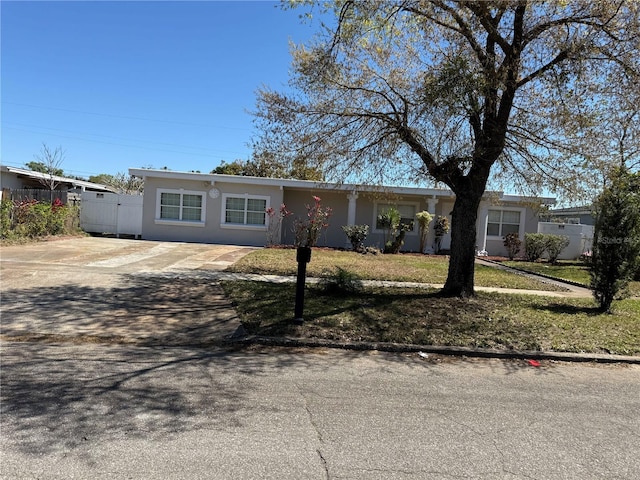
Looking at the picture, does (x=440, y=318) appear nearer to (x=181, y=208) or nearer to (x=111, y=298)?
(x=111, y=298)

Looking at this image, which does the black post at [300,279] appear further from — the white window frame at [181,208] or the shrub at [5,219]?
the white window frame at [181,208]

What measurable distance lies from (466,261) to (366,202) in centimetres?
1201

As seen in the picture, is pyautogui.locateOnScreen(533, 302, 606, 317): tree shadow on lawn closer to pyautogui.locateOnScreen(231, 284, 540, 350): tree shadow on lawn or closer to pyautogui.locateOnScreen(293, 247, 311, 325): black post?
pyautogui.locateOnScreen(231, 284, 540, 350): tree shadow on lawn

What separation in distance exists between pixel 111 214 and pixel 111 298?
1416 cm

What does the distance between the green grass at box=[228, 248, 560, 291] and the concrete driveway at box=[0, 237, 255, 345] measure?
4.33 feet

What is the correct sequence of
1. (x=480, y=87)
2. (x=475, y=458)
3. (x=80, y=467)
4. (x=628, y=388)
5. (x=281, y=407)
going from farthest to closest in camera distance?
(x=480, y=87)
(x=628, y=388)
(x=281, y=407)
(x=475, y=458)
(x=80, y=467)

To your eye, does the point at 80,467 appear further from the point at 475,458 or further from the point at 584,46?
the point at 584,46

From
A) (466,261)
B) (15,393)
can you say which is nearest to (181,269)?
(466,261)

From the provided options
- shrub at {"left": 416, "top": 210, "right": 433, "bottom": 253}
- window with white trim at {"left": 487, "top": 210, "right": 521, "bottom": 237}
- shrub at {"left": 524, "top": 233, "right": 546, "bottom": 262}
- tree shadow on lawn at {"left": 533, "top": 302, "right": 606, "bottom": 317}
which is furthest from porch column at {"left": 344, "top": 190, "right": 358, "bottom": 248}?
tree shadow on lawn at {"left": 533, "top": 302, "right": 606, "bottom": 317}

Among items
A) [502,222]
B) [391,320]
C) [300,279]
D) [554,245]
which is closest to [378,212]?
[502,222]

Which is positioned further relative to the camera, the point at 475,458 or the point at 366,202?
the point at 366,202

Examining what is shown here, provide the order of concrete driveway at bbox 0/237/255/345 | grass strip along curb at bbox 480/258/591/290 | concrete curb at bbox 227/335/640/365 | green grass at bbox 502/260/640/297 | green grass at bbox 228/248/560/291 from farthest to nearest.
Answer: green grass at bbox 502/260/640/297 → grass strip along curb at bbox 480/258/591/290 → green grass at bbox 228/248/560/291 → concrete driveway at bbox 0/237/255/345 → concrete curb at bbox 227/335/640/365

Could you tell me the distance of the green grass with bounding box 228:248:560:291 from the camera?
39.4ft

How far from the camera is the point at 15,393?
4.10 m
